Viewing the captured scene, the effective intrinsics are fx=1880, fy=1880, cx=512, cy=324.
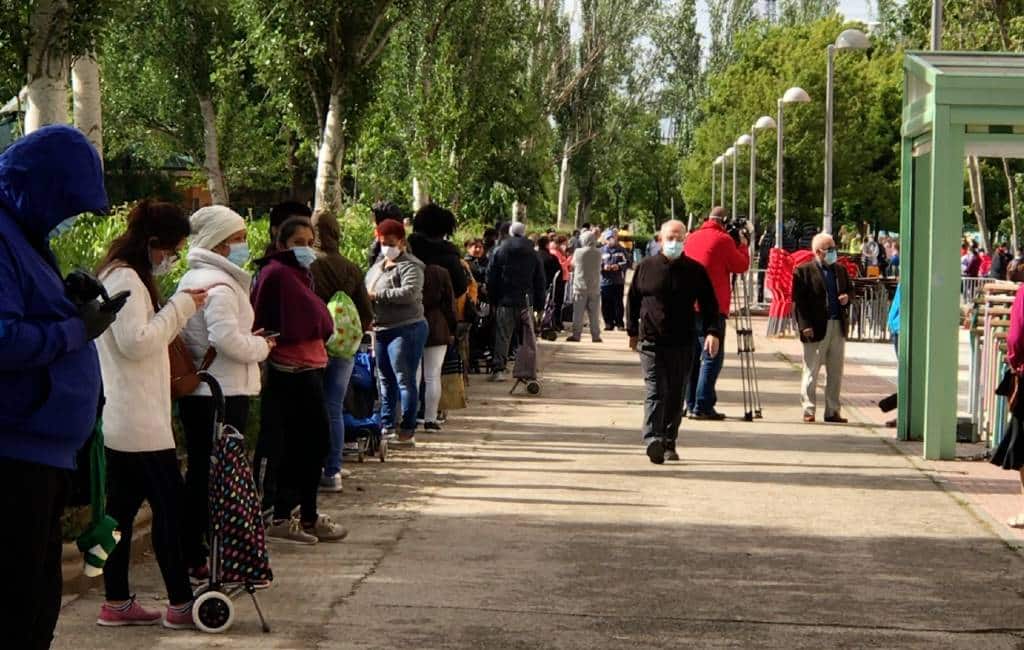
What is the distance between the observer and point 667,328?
44.8ft

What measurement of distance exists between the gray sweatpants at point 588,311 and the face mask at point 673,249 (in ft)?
49.4

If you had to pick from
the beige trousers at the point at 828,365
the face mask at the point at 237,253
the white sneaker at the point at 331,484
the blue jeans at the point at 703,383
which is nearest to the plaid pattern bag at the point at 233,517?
the face mask at the point at 237,253

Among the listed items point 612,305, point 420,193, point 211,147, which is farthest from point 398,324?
point 211,147

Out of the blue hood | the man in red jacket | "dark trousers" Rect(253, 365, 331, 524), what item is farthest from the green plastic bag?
the blue hood

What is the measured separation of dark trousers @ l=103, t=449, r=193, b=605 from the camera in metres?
7.32

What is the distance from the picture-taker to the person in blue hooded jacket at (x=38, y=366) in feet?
16.0

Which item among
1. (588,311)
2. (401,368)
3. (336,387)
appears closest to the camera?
(336,387)

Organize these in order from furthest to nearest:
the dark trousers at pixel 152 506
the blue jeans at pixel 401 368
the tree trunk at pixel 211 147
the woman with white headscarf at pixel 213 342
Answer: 1. the tree trunk at pixel 211 147
2. the blue jeans at pixel 401 368
3. the woman with white headscarf at pixel 213 342
4. the dark trousers at pixel 152 506

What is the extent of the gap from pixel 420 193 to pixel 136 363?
111 feet

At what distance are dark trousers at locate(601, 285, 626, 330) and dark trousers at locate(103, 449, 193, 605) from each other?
24550 mm

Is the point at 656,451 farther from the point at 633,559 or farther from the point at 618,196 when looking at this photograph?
the point at 618,196

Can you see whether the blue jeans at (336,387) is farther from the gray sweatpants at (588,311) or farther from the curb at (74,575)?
the gray sweatpants at (588,311)

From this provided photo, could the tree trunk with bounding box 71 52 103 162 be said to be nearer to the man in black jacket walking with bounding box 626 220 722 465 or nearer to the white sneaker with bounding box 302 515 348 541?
the man in black jacket walking with bounding box 626 220 722 465

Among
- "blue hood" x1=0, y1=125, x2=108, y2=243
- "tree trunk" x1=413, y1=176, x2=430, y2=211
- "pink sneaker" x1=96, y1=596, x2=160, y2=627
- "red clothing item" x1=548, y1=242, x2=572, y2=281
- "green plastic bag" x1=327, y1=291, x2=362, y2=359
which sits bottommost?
"pink sneaker" x1=96, y1=596, x2=160, y2=627
